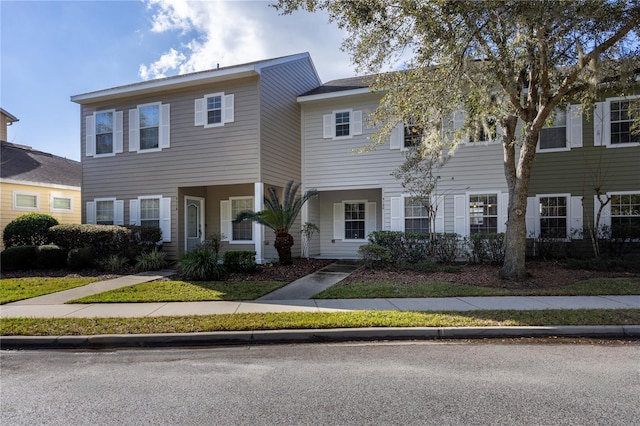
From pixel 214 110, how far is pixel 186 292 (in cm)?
739

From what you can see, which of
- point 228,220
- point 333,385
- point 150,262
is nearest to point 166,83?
point 228,220

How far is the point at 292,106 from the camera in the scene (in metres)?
14.7

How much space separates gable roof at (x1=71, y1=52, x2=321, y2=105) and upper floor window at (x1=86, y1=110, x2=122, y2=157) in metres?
0.66

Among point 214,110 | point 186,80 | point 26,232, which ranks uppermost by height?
point 186,80

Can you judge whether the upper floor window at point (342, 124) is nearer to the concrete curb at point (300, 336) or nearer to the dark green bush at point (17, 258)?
the concrete curb at point (300, 336)

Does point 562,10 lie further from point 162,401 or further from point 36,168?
point 36,168

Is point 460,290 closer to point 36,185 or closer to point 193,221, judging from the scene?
point 193,221

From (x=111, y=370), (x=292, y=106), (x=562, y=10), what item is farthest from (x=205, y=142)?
(x=562, y=10)

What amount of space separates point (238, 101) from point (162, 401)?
11.0 m

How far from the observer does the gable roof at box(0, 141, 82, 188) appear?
54.8 feet

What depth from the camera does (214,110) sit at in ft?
43.4

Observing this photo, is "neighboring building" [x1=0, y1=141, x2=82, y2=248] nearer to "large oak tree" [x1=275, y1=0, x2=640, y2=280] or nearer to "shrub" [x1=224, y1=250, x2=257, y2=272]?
"shrub" [x1=224, y1=250, x2=257, y2=272]

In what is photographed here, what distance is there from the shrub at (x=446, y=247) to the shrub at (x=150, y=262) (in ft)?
30.5

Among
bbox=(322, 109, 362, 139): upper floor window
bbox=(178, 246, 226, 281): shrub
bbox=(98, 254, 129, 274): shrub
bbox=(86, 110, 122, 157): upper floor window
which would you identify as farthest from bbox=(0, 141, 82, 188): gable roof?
bbox=(322, 109, 362, 139): upper floor window
